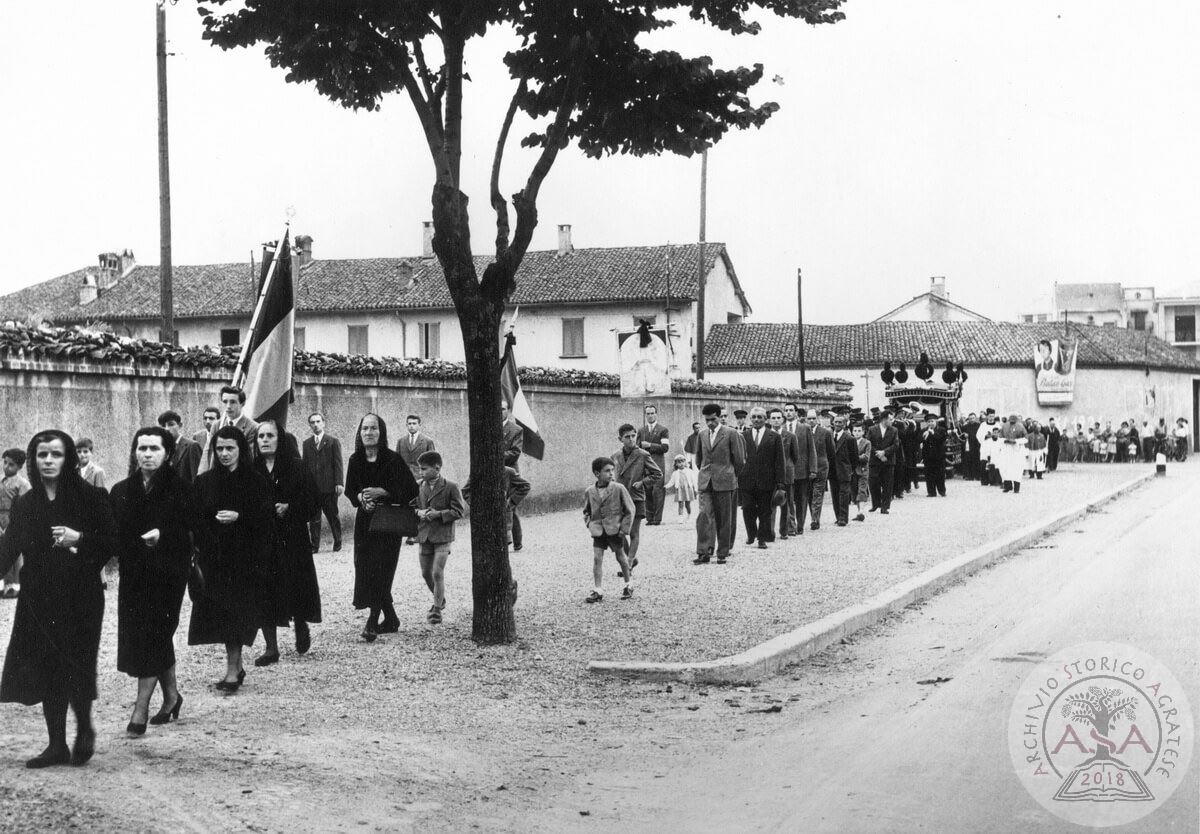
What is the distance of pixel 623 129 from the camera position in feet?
31.8

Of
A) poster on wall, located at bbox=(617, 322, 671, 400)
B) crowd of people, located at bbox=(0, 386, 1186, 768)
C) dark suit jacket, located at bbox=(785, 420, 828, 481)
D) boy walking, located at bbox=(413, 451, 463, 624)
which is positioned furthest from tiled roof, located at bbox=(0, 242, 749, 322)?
boy walking, located at bbox=(413, 451, 463, 624)

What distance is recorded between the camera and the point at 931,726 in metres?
6.72

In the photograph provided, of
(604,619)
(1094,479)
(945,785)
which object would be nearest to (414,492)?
(604,619)

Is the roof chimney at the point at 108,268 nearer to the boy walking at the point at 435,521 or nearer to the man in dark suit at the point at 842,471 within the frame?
the man in dark suit at the point at 842,471

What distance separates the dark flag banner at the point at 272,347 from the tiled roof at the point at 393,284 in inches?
1453

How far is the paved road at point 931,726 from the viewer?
5.23 m

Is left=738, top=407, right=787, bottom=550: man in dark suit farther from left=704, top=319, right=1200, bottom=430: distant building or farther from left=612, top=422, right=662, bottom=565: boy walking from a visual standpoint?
left=704, top=319, right=1200, bottom=430: distant building

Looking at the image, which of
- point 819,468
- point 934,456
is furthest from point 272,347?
point 934,456

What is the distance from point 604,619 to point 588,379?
14416 millimetres

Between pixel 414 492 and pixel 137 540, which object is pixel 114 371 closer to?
pixel 414 492

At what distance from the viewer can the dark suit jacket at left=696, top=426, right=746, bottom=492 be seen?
1455cm

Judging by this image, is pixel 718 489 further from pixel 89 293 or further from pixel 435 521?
pixel 89 293

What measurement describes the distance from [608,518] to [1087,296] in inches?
3655

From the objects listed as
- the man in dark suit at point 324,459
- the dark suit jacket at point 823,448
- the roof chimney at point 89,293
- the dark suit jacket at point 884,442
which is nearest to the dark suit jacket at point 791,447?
A: the dark suit jacket at point 823,448
